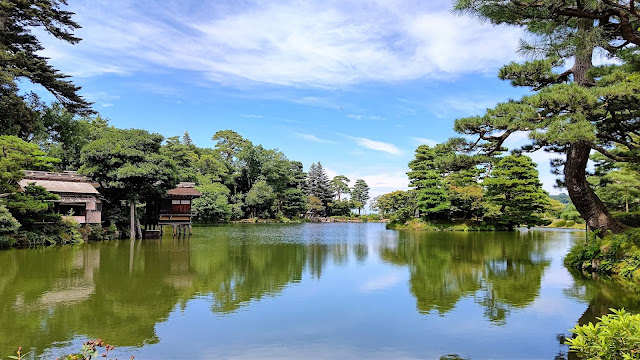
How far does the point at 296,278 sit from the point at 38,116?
780 inches

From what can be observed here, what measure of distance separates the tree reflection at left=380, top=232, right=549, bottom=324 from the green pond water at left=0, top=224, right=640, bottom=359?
0.04m

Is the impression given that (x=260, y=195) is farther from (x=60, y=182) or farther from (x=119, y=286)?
(x=119, y=286)

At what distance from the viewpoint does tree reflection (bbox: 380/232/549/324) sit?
766cm

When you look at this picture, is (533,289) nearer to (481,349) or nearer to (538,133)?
(538,133)

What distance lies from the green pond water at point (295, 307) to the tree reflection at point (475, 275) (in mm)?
43

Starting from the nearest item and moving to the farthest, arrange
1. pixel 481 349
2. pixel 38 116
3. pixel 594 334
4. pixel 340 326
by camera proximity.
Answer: pixel 594 334, pixel 481 349, pixel 340 326, pixel 38 116

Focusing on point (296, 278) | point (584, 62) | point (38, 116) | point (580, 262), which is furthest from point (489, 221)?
point (38, 116)

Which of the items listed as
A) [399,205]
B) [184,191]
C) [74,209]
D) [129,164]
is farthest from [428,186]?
[74,209]

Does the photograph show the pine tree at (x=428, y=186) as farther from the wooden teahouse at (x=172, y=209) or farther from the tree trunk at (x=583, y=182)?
the tree trunk at (x=583, y=182)

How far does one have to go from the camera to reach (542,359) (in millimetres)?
4773

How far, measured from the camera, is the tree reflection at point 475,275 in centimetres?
766

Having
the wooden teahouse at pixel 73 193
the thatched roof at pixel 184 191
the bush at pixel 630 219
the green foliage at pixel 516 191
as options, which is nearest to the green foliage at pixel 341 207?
the green foliage at pixel 516 191

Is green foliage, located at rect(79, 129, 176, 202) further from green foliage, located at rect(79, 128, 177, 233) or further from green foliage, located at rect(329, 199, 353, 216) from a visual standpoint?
green foliage, located at rect(329, 199, 353, 216)

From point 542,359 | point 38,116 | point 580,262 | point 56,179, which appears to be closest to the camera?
point 542,359
